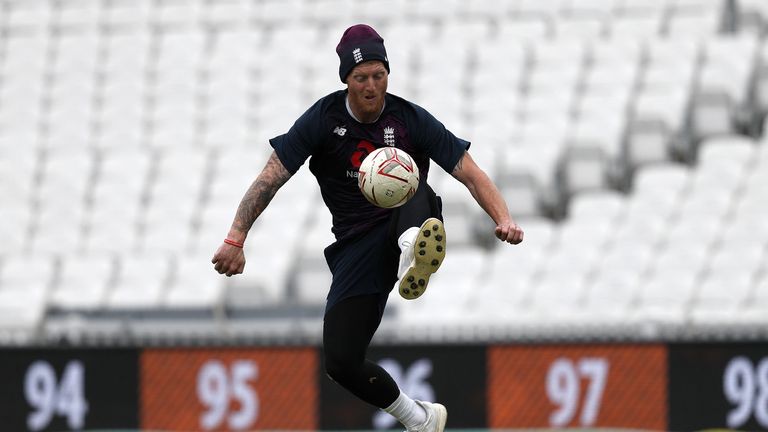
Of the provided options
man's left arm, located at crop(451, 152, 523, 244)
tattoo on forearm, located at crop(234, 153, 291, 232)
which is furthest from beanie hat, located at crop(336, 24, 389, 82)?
man's left arm, located at crop(451, 152, 523, 244)

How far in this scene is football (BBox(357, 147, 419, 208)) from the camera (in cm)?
665

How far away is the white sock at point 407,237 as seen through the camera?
6707mm

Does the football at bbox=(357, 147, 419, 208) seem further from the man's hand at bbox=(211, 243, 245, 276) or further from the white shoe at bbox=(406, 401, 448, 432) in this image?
the white shoe at bbox=(406, 401, 448, 432)

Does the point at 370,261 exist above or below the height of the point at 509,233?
below

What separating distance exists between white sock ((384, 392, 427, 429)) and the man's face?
142 centimetres

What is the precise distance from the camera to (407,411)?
23.8 ft

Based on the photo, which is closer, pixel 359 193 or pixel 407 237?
pixel 407 237

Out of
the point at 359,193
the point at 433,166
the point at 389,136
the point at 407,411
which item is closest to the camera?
the point at 389,136

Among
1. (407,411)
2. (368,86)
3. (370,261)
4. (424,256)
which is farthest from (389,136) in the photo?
(407,411)

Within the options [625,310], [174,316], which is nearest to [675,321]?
[625,310]

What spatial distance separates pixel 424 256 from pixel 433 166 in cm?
A: 1002

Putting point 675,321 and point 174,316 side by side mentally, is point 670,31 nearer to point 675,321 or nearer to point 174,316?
point 675,321

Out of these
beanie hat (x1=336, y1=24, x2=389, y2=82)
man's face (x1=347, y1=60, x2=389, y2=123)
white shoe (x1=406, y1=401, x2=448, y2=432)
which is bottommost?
white shoe (x1=406, y1=401, x2=448, y2=432)

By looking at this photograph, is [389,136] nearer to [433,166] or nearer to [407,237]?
[407,237]
